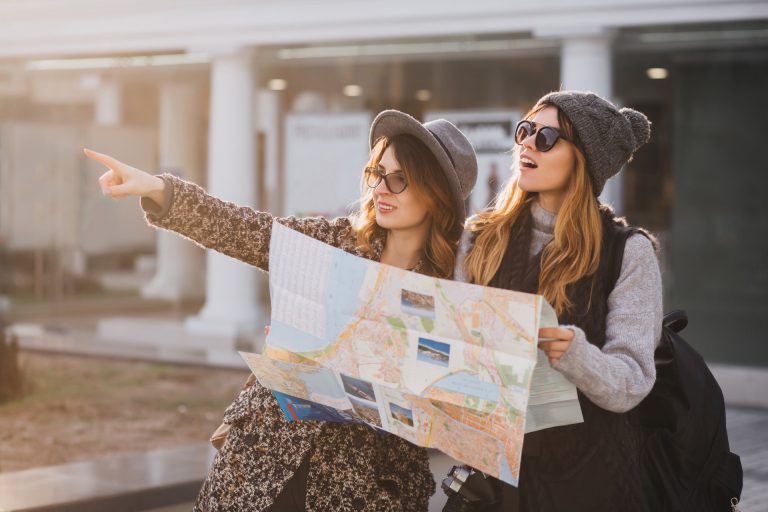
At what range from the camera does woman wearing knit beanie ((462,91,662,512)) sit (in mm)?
2551

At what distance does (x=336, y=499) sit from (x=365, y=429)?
0.20m

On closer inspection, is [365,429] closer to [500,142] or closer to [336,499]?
[336,499]

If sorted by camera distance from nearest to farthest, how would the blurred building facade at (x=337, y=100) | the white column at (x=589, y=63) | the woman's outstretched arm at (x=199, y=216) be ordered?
A: the woman's outstretched arm at (x=199, y=216)
the white column at (x=589, y=63)
the blurred building facade at (x=337, y=100)

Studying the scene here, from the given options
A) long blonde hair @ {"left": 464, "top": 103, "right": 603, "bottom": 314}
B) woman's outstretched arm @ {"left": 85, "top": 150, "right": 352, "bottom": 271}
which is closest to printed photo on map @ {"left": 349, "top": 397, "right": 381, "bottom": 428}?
long blonde hair @ {"left": 464, "top": 103, "right": 603, "bottom": 314}

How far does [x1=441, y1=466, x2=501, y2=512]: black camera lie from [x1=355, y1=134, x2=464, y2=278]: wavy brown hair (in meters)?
0.58

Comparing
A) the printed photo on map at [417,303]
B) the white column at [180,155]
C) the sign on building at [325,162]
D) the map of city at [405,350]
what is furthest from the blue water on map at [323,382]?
the white column at [180,155]

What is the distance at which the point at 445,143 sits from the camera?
3182 mm

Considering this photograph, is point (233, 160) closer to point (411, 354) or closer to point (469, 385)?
point (411, 354)

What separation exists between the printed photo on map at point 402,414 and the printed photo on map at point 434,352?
162 millimetres

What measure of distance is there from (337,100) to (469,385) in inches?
466

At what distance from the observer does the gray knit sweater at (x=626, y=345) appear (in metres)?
2.41

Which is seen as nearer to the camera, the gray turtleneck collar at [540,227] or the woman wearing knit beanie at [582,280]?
the woman wearing knit beanie at [582,280]

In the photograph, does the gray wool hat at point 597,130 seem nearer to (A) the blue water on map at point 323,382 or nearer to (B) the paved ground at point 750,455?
(A) the blue water on map at point 323,382

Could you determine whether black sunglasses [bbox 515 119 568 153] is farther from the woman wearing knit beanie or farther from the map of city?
the map of city
